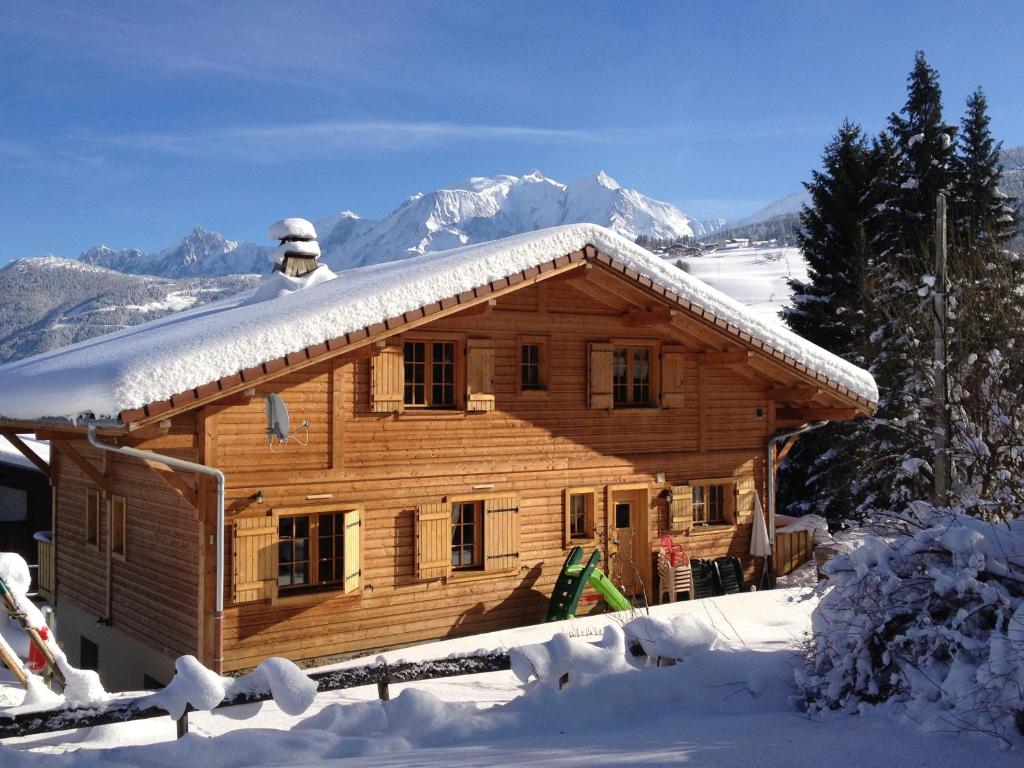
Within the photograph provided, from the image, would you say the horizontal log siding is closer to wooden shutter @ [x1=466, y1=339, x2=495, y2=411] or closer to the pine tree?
wooden shutter @ [x1=466, y1=339, x2=495, y2=411]

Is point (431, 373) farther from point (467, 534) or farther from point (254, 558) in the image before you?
point (254, 558)

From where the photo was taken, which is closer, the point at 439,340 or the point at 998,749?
the point at 998,749

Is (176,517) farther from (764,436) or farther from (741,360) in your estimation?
(764,436)

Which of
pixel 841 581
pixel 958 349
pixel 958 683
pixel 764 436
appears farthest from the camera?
pixel 958 349

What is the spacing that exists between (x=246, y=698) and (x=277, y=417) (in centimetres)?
499

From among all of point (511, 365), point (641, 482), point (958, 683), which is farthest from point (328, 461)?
point (958, 683)

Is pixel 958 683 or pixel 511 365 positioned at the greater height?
pixel 511 365

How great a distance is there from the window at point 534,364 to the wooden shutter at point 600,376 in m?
0.75

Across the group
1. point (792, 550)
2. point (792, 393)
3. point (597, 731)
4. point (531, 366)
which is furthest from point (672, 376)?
point (597, 731)

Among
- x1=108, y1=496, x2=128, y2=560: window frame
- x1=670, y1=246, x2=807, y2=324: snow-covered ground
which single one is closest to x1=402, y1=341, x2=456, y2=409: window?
x1=108, y1=496, x2=128, y2=560: window frame

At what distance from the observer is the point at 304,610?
10.4m

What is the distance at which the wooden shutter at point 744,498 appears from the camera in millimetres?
14250

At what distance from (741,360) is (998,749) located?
9.58 m

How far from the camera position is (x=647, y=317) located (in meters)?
12.9
